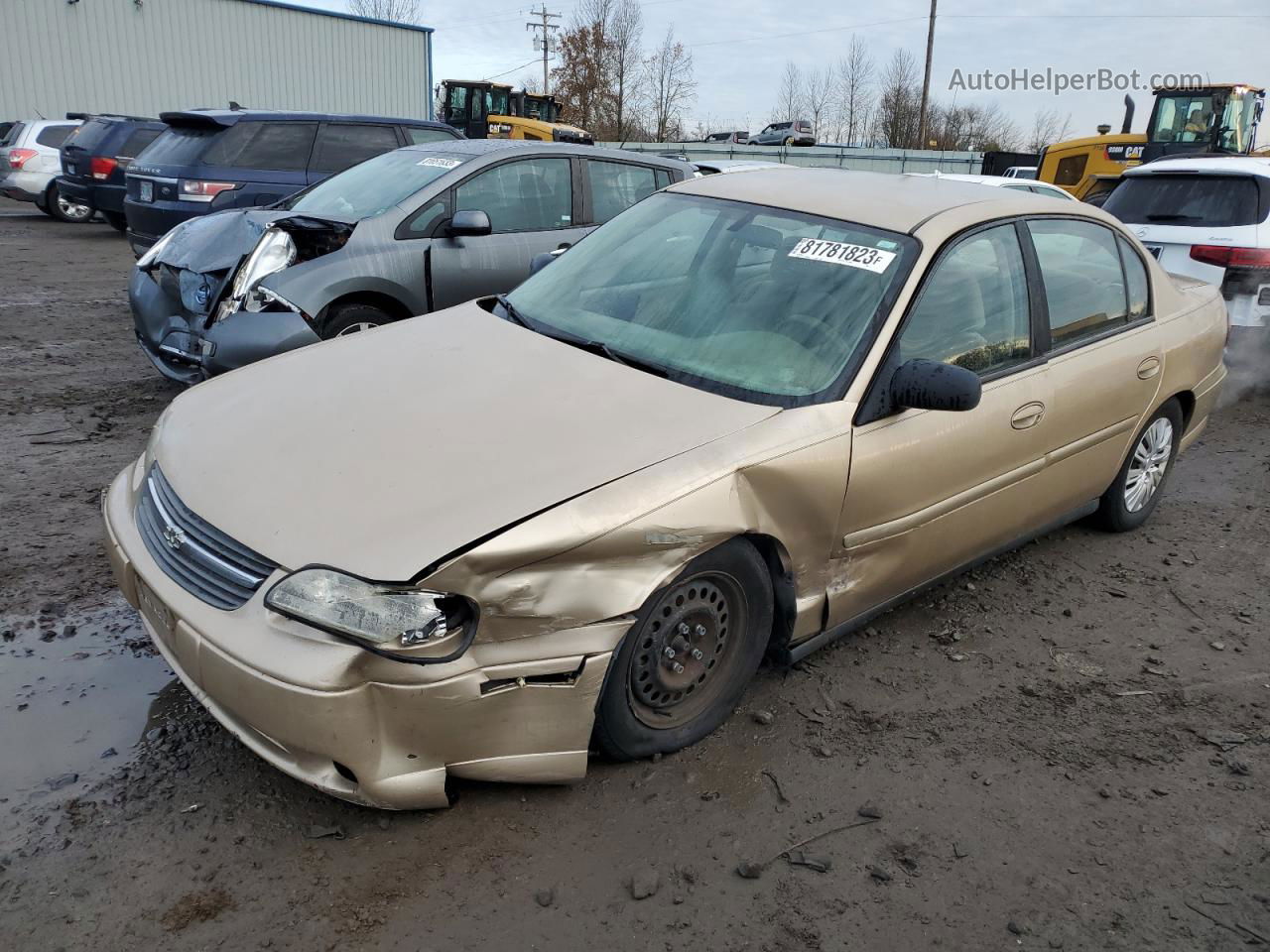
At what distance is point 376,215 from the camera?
5840mm

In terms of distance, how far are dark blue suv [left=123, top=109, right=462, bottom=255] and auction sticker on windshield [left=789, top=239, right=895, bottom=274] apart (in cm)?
723

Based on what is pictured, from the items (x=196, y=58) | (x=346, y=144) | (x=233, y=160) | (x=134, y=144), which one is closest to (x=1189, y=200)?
(x=346, y=144)

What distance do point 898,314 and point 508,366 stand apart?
1.28m

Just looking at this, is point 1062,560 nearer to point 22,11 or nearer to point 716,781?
point 716,781

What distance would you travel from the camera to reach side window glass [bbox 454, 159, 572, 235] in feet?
20.2

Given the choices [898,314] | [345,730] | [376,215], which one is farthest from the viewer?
[376,215]

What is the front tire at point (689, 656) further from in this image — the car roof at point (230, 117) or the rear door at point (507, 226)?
the car roof at point (230, 117)

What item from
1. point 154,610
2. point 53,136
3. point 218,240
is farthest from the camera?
point 53,136

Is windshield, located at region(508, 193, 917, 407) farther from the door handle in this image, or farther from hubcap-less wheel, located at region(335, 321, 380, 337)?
hubcap-less wheel, located at region(335, 321, 380, 337)

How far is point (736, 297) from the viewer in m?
3.39

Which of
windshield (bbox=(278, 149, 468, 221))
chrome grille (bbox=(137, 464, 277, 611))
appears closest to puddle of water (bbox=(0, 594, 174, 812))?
chrome grille (bbox=(137, 464, 277, 611))

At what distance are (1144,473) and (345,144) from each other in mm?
8724

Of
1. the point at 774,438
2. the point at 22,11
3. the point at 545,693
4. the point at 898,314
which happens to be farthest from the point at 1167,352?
the point at 22,11

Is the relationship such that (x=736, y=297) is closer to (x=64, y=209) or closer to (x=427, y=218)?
(x=427, y=218)
